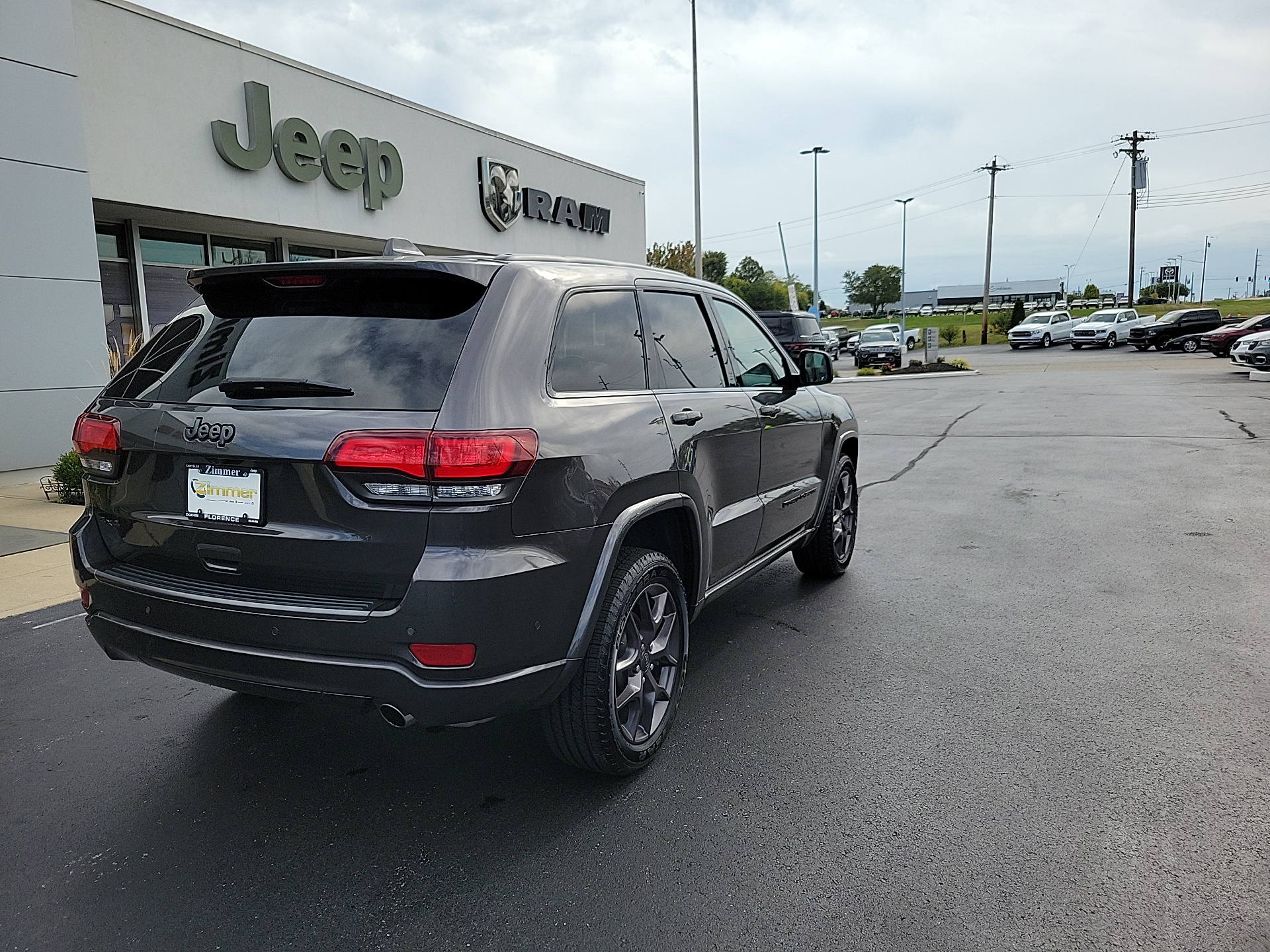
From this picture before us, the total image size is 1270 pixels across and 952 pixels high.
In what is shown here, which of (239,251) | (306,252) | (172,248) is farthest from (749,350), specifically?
(306,252)

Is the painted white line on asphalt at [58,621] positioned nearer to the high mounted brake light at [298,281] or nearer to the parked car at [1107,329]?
the high mounted brake light at [298,281]

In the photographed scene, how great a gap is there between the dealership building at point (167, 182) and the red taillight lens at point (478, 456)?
2.51m

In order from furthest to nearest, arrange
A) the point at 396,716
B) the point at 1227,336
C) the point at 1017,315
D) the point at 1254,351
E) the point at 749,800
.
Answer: the point at 1017,315, the point at 1227,336, the point at 1254,351, the point at 749,800, the point at 396,716

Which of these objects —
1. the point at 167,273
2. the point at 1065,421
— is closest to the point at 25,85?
the point at 167,273

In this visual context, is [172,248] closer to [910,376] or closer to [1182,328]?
[910,376]

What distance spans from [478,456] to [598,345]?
90cm

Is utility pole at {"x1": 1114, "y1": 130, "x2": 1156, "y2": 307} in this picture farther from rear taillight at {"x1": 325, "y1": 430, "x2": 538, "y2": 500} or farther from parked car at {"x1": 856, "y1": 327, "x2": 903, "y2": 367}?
rear taillight at {"x1": 325, "y1": 430, "x2": 538, "y2": 500}


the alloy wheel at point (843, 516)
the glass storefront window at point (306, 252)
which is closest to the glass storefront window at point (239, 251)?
the glass storefront window at point (306, 252)

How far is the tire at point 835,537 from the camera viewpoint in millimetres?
5723

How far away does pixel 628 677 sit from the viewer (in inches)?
131

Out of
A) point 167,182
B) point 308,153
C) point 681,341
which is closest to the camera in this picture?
point 681,341

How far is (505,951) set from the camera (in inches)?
94.1

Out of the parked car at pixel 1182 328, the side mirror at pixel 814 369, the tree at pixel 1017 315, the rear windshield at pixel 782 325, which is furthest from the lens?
the tree at pixel 1017 315

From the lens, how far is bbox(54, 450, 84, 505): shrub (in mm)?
8961
